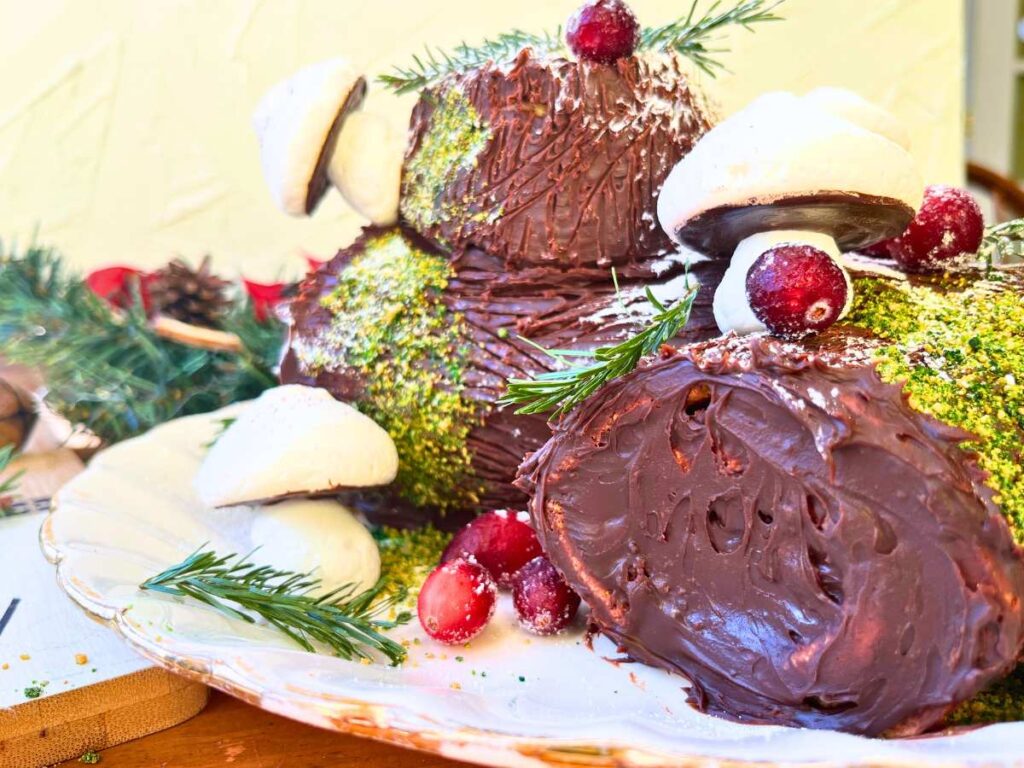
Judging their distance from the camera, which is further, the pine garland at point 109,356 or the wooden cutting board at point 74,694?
the pine garland at point 109,356

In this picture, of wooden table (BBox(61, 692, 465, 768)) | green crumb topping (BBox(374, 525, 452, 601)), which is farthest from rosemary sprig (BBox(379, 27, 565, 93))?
wooden table (BBox(61, 692, 465, 768))

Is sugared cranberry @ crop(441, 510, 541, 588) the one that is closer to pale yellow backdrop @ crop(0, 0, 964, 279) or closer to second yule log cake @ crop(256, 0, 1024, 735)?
second yule log cake @ crop(256, 0, 1024, 735)

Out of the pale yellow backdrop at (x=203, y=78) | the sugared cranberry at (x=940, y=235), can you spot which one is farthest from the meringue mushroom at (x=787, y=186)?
the pale yellow backdrop at (x=203, y=78)

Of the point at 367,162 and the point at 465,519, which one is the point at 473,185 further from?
the point at 465,519

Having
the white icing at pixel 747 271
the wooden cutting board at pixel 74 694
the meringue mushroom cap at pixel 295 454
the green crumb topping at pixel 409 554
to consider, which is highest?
the white icing at pixel 747 271

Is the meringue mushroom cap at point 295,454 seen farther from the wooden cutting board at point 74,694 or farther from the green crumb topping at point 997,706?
the green crumb topping at point 997,706

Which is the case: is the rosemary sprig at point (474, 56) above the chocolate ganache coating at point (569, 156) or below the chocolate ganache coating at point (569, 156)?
above

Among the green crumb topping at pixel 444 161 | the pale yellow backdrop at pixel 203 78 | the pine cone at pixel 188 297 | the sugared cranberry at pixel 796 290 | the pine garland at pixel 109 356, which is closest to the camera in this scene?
the sugared cranberry at pixel 796 290

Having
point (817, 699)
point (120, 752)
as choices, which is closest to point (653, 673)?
point (817, 699)

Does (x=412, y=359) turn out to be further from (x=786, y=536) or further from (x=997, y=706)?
(x=997, y=706)
